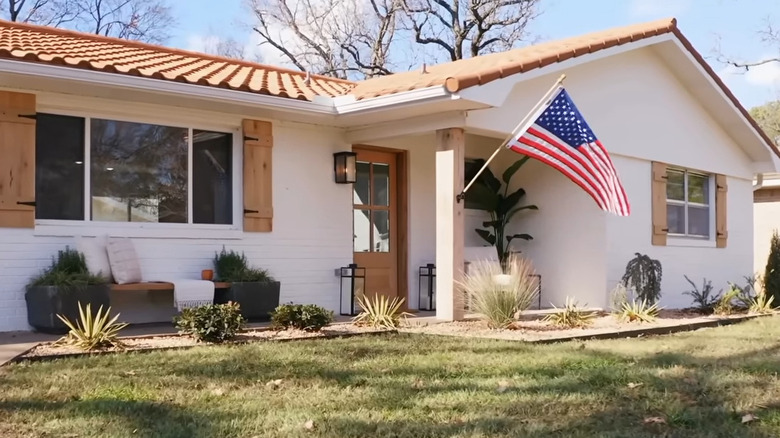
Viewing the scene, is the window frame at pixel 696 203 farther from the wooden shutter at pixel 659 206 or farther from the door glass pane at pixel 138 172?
the door glass pane at pixel 138 172

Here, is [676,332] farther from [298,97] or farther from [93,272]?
[93,272]

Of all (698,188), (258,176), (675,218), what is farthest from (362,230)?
(698,188)

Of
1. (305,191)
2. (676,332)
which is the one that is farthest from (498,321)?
(305,191)

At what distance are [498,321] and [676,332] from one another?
2.14 meters

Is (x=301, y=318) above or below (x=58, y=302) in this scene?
below

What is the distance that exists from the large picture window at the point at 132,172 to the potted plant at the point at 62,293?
633 mm

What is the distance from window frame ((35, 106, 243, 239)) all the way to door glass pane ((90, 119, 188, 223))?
56mm

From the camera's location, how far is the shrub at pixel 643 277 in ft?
36.0

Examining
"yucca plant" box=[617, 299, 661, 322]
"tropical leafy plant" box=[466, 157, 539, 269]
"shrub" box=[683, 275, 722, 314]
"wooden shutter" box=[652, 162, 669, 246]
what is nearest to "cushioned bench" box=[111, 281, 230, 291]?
"tropical leafy plant" box=[466, 157, 539, 269]

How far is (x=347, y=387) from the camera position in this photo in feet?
16.7

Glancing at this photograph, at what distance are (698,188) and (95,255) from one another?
9664mm

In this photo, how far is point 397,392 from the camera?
4.95m

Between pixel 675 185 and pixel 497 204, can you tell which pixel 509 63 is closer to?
pixel 497 204

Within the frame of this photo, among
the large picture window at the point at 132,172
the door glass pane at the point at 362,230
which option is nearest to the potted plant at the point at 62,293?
the large picture window at the point at 132,172
